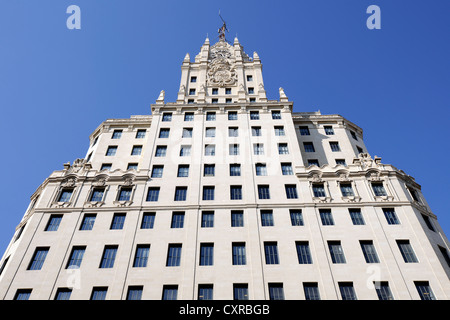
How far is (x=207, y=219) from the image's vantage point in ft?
109

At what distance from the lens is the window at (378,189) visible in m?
Result: 35.6

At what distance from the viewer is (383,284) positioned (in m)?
27.3

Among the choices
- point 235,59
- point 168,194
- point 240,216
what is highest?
point 235,59

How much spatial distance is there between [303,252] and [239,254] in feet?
20.0

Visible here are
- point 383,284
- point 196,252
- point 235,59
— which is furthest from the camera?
point 235,59

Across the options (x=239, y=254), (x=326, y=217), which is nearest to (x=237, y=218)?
(x=239, y=254)

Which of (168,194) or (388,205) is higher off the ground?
(168,194)

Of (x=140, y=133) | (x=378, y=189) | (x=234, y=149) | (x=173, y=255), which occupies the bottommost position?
(x=173, y=255)

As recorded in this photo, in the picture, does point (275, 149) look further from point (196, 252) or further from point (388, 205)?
point (196, 252)

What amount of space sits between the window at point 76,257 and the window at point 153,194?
850 centimetres

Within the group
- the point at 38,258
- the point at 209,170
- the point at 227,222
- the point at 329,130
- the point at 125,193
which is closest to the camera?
the point at 38,258

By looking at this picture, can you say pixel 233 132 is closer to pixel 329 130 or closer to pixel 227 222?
pixel 329 130
